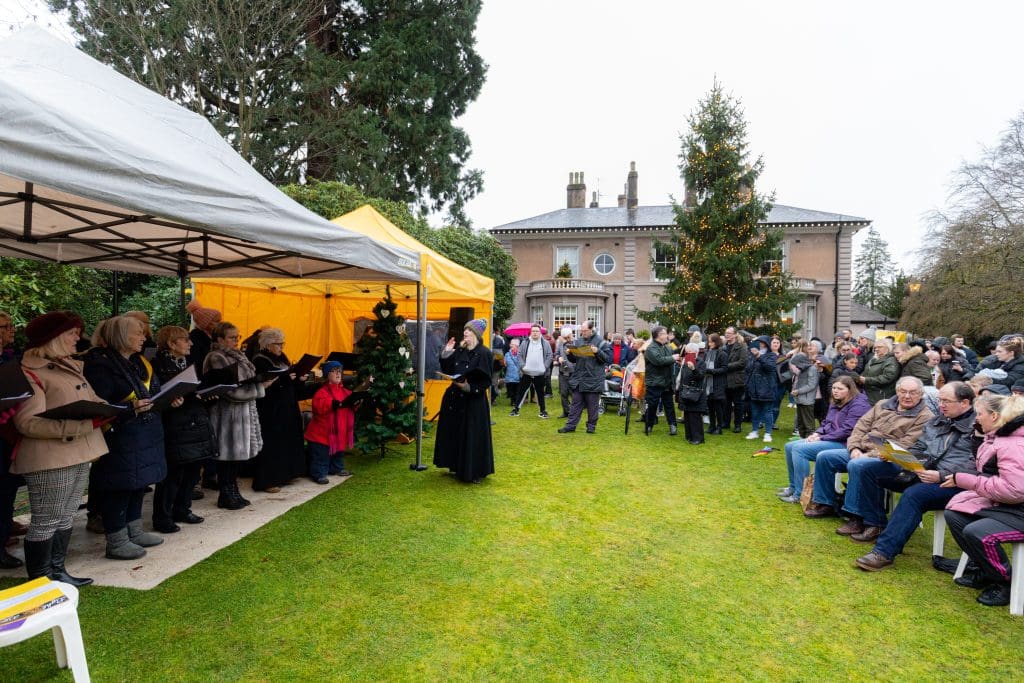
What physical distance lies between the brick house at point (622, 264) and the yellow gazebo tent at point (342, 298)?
20883 millimetres

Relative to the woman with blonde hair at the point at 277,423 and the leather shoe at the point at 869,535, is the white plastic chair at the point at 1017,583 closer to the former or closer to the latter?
the leather shoe at the point at 869,535

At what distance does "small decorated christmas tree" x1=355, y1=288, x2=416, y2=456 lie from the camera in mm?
7293

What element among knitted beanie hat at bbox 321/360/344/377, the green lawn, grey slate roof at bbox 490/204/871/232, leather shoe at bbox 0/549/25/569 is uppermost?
grey slate roof at bbox 490/204/871/232

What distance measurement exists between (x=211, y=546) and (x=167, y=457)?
0.80 metres

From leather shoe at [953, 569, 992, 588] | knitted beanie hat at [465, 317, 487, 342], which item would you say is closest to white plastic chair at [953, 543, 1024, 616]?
leather shoe at [953, 569, 992, 588]

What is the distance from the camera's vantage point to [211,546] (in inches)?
173

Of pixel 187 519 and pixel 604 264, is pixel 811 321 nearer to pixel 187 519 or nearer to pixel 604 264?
pixel 604 264

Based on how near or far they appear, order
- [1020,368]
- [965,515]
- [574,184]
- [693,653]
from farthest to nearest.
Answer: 1. [574,184]
2. [1020,368]
3. [965,515]
4. [693,653]

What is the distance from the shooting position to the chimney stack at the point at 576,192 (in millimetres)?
36938

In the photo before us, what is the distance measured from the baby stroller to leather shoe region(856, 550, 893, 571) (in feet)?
26.7

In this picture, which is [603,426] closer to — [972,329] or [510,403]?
[510,403]

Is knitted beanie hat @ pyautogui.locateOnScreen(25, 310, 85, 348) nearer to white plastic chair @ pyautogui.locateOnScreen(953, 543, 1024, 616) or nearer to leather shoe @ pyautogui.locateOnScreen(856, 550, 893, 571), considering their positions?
leather shoe @ pyautogui.locateOnScreen(856, 550, 893, 571)

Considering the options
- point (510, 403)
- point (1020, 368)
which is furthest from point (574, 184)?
point (1020, 368)

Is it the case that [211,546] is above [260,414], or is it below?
below
